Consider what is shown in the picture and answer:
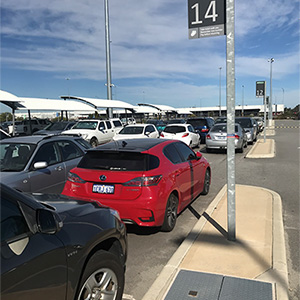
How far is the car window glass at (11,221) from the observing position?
206cm

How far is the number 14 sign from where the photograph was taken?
411 centimetres

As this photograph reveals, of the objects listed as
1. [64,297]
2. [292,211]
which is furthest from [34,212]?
[292,211]

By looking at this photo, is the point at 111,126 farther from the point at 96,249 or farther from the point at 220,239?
the point at 96,249

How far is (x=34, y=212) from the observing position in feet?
7.53

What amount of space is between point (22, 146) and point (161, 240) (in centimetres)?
349

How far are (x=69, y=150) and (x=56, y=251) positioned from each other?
5083mm

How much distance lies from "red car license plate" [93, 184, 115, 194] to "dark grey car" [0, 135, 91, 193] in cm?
138

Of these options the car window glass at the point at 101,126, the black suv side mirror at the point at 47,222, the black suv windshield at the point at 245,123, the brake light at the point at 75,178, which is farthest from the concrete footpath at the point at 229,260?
the black suv windshield at the point at 245,123

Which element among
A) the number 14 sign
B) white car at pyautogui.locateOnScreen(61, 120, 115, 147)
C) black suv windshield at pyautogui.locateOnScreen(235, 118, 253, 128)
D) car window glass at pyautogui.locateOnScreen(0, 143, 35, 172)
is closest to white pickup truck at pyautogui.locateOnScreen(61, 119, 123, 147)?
white car at pyautogui.locateOnScreen(61, 120, 115, 147)

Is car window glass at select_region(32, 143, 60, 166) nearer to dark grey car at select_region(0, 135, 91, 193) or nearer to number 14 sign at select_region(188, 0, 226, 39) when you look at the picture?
dark grey car at select_region(0, 135, 91, 193)

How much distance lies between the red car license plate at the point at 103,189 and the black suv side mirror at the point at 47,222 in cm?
235

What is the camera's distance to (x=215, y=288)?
3295mm

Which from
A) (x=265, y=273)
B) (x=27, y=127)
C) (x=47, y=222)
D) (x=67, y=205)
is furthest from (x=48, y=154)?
(x=27, y=127)

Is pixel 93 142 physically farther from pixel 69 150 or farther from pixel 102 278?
pixel 102 278
